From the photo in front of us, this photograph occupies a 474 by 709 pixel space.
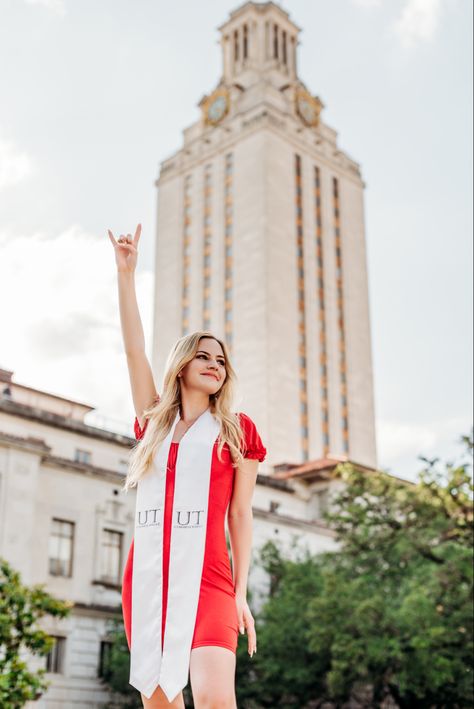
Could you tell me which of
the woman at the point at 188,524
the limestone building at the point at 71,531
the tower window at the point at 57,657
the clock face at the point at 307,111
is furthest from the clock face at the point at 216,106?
the woman at the point at 188,524

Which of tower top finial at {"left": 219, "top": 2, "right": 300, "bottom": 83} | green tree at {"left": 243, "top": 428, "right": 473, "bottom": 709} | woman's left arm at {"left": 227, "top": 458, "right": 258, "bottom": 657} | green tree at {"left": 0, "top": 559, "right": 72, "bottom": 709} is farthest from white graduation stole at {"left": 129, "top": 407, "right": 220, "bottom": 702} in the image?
tower top finial at {"left": 219, "top": 2, "right": 300, "bottom": 83}

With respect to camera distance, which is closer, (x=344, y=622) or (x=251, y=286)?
(x=344, y=622)

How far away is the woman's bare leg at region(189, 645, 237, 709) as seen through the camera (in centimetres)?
394

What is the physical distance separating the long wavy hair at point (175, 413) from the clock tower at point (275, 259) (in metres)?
68.8

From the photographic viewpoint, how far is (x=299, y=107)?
92.2 meters

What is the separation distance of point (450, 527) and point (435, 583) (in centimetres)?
197

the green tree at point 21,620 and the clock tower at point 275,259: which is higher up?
the clock tower at point 275,259

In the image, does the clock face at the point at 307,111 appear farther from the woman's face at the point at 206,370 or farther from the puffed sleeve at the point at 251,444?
the puffed sleeve at the point at 251,444

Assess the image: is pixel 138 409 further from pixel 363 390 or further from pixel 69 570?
pixel 363 390

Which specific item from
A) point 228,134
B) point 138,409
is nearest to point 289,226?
point 228,134

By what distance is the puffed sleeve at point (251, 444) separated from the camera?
180 inches

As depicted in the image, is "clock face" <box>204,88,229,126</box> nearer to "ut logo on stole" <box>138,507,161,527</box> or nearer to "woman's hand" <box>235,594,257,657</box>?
"ut logo on stole" <box>138,507,161,527</box>

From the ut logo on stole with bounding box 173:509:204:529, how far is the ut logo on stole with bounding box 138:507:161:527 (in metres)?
0.09

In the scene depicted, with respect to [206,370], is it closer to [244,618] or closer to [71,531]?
[244,618]
